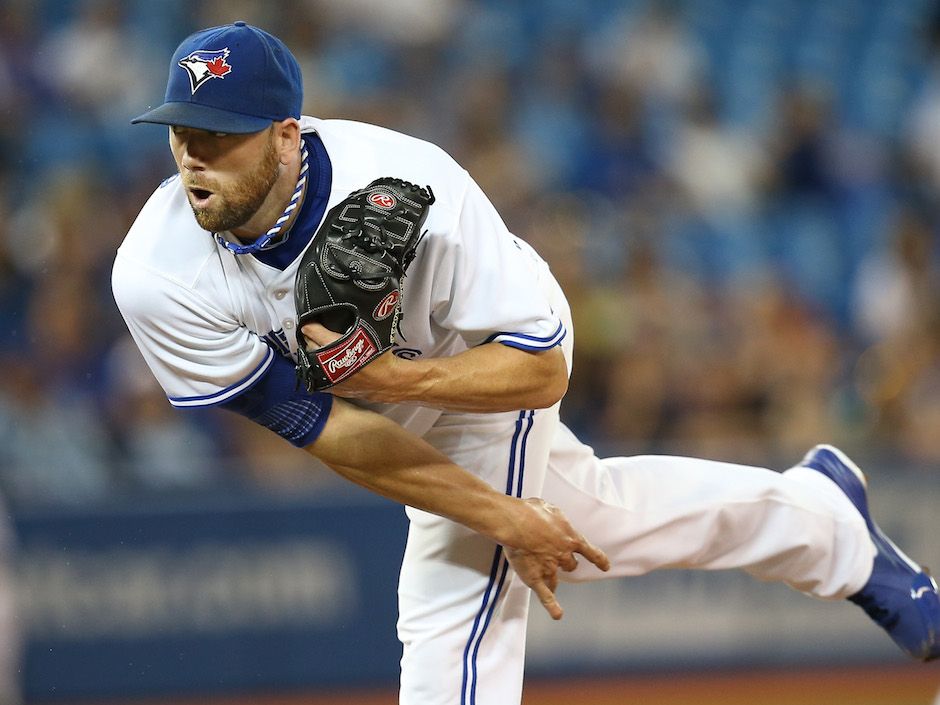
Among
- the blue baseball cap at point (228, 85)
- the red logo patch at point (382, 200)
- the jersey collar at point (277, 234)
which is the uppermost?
the blue baseball cap at point (228, 85)

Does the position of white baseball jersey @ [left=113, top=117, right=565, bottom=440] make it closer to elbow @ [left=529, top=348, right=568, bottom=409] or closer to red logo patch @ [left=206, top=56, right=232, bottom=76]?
elbow @ [left=529, top=348, right=568, bottom=409]

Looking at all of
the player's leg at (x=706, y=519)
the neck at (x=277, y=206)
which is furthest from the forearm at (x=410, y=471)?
the neck at (x=277, y=206)

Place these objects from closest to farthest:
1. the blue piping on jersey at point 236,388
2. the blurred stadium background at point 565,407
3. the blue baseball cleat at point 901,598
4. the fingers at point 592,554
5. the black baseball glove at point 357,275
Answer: the black baseball glove at point 357,275
the blue piping on jersey at point 236,388
the fingers at point 592,554
the blue baseball cleat at point 901,598
the blurred stadium background at point 565,407

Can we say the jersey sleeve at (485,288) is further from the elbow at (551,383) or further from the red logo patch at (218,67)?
the red logo patch at (218,67)

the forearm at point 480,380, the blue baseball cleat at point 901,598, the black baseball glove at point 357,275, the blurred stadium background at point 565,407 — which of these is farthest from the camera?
the blurred stadium background at point 565,407

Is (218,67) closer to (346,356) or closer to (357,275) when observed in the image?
(357,275)

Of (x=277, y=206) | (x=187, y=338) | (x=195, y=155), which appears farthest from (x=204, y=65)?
(x=187, y=338)
